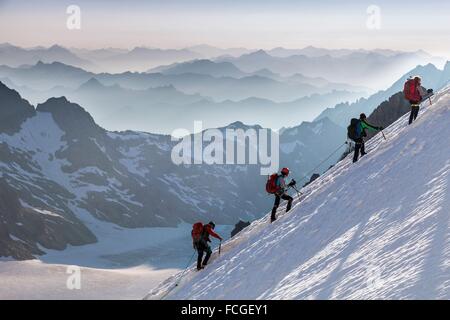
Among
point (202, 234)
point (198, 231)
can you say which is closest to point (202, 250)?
point (202, 234)

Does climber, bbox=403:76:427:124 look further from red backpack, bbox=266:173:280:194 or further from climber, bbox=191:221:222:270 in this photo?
climber, bbox=191:221:222:270

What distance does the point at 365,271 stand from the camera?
58.1 feet

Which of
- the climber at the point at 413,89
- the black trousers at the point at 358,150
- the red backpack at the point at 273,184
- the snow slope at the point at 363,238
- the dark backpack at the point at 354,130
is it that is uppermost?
the climber at the point at 413,89

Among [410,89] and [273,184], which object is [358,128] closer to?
[410,89]

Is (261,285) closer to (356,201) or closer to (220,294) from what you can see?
(220,294)

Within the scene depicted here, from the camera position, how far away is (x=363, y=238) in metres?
21.2

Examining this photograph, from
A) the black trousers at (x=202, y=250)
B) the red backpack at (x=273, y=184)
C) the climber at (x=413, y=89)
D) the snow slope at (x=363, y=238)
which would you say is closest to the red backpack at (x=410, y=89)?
the climber at (x=413, y=89)

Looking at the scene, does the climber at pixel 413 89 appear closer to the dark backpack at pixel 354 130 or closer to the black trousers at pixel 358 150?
the black trousers at pixel 358 150

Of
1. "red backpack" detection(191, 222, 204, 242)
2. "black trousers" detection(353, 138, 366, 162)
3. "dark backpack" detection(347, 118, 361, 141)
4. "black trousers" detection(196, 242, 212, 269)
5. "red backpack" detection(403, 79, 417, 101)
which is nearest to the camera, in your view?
"red backpack" detection(191, 222, 204, 242)

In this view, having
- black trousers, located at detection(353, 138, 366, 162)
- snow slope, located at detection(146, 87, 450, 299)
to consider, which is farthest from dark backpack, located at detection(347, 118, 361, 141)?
snow slope, located at detection(146, 87, 450, 299)

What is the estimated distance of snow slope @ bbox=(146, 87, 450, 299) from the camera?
1642cm

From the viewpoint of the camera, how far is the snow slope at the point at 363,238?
53.9 feet
